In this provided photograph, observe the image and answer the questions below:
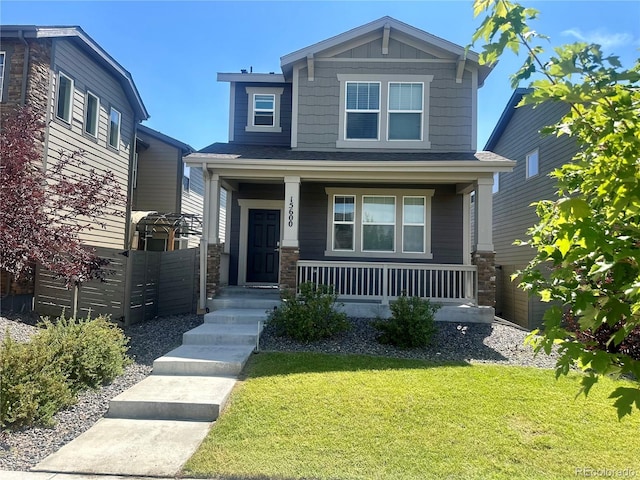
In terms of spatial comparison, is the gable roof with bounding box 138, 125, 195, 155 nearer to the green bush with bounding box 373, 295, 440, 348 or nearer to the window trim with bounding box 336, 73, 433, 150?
the window trim with bounding box 336, 73, 433, 150

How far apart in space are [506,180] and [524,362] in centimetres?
1126

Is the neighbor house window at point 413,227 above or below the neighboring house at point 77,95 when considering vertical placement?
below

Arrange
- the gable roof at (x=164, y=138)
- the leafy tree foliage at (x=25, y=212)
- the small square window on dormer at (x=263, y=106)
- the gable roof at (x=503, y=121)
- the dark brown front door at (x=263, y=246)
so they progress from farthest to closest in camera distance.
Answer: the gable roof at (x=164, y=138), the gable roof at (x=503, y=121), the small square window on dormer at (x=263, y=106), the dark brown front door at (x=263, y=246), the leafy tree foliage at (x=25, y=212)

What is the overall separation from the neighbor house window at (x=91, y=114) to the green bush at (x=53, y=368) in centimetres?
856

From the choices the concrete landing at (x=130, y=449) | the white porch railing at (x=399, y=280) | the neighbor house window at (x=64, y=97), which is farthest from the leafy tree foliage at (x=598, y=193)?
the neighbor house window at (x=64, y=97)

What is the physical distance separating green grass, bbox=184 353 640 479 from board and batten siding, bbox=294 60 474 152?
6424mm

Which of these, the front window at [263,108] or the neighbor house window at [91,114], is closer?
the front window at [263,108]

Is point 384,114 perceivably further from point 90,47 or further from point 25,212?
point 90,47

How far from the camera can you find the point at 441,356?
6.74m

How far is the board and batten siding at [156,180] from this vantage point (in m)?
16.8

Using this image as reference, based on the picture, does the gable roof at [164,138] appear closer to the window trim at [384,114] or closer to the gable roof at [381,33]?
the gable roof at [381,33]

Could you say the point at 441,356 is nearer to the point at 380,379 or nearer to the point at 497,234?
the point at 380,379

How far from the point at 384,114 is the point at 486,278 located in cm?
470

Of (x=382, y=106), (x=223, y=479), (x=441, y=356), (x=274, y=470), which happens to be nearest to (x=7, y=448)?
(x=223, y=479)
